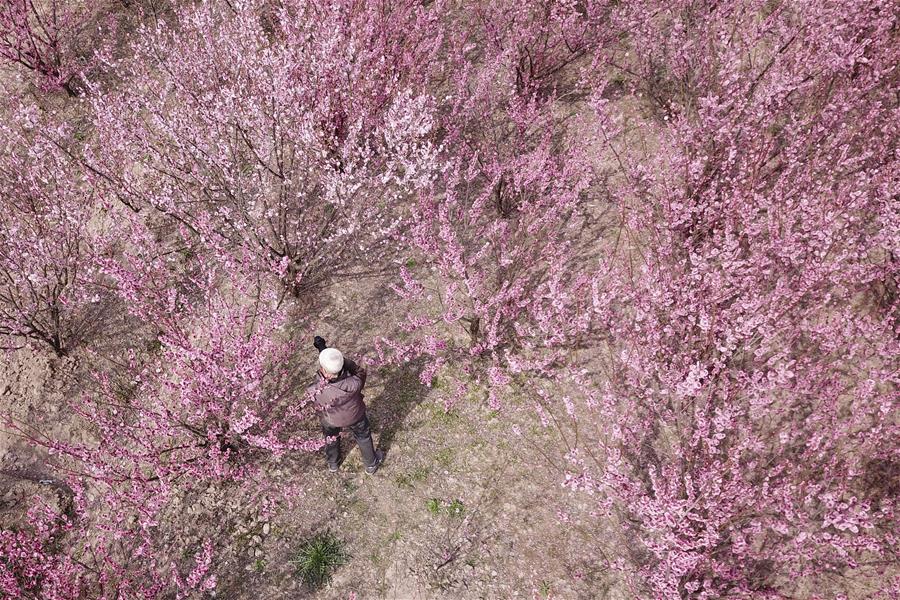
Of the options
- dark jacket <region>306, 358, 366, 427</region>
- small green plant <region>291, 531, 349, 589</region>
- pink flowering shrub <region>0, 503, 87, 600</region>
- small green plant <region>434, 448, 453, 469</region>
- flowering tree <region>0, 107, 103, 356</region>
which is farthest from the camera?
flowering tree <region>0, 107, 103, 356</region>

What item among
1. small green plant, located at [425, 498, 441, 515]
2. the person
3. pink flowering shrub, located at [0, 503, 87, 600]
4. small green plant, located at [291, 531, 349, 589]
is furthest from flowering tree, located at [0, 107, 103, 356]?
small green plant, located at [425, 498, 441, 515]

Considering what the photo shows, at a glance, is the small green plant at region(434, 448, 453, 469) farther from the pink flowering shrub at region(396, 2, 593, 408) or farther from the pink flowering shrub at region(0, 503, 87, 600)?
the pink flowering shrub at region(0, 503, 87, 600)

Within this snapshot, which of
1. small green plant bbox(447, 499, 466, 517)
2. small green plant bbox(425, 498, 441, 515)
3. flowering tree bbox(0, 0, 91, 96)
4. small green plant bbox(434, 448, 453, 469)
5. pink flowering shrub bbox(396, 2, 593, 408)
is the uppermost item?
flowering tree bbox(0, 0, 91, 96)

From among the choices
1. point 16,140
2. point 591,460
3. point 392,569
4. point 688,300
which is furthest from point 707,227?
point 16,140

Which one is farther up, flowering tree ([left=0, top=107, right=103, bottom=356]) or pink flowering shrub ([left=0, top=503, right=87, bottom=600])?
flowering tree ([left=0, top=107, right=103, bottom=356])

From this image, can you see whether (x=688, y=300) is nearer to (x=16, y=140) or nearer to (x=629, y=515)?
(x=629, y=515)

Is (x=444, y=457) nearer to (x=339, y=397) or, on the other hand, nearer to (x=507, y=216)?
(x=339, y=397)
